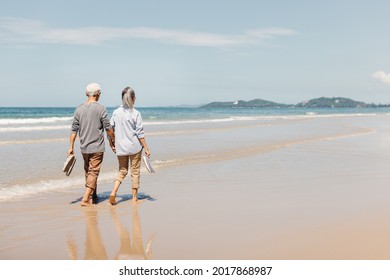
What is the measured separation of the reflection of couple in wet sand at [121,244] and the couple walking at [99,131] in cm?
111

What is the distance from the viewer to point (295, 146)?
1570cm

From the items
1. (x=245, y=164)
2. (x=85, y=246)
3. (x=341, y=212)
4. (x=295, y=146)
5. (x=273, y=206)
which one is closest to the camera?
(x=85, y=246)

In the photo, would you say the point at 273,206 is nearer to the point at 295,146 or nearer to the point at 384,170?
the point at 384,170

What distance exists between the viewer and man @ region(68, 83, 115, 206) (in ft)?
22.2

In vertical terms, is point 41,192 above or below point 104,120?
below

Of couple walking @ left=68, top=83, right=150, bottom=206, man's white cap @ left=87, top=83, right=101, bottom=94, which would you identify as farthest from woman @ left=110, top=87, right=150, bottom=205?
man's white cap @ left=87, top=83, right=101, bottom=94

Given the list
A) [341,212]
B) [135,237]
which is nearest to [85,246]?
[135,237]

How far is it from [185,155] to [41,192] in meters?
5.70

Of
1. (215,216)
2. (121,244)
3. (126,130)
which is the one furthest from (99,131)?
(121,244)

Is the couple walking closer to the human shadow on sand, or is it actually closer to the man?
the man

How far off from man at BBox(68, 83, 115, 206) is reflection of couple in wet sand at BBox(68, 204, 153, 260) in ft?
3.40

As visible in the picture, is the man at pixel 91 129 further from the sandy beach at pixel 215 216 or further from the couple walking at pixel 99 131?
the sandy beach at pixel 215 216

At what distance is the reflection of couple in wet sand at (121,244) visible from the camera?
4.62 meters

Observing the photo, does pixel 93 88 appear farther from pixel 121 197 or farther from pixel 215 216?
pixel 215 216
